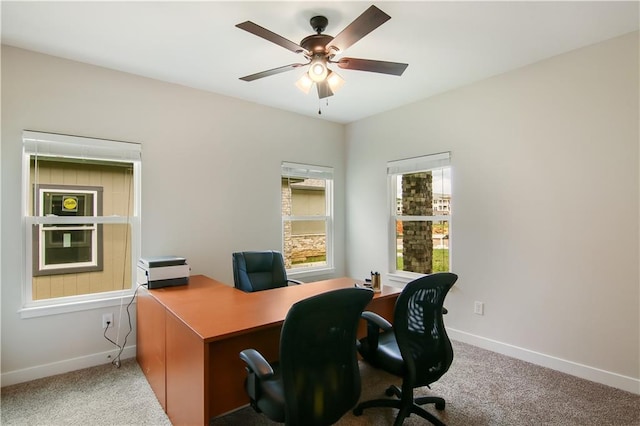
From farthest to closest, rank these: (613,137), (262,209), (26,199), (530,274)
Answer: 1. (262,209)
2. (530,274)
3. (26,199)
4. (613,137)

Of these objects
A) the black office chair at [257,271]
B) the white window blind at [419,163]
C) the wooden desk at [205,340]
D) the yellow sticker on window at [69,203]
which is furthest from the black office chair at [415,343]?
the yellow sticker on window at [69,203]

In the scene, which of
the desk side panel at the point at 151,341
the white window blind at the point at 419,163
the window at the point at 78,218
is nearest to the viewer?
the desk side panel at the point at 151,341

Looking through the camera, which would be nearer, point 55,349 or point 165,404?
point 165,404

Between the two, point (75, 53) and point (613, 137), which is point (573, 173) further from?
point (75, 53)

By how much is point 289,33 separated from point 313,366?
222 cm

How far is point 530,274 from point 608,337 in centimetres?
66

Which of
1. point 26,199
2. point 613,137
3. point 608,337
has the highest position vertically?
point 613,137

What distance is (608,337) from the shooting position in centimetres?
247

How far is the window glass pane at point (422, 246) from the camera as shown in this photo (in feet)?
11.9

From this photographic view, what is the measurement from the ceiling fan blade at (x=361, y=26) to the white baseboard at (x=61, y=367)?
3.10 m

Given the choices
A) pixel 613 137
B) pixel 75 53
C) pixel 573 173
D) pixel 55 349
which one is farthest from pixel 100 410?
pixel 613 137

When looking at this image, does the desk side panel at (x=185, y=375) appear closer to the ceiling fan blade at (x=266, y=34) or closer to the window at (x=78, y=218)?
the window at (x=78, y=218)

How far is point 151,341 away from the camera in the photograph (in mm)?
2434

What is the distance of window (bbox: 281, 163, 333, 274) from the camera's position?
417cm
